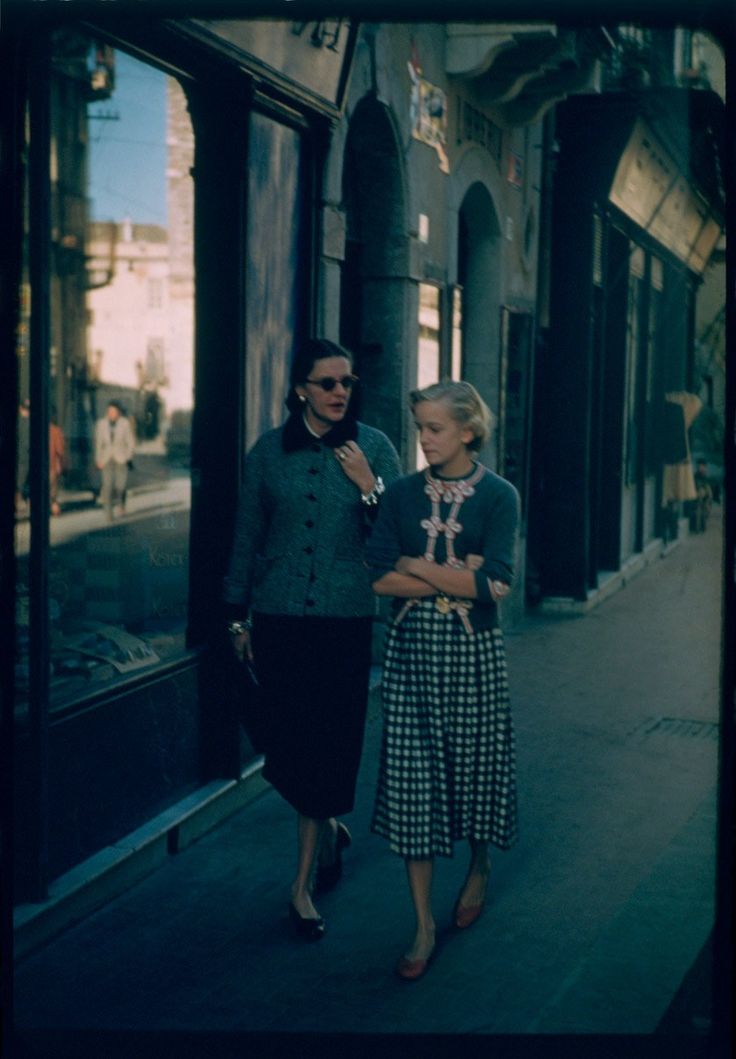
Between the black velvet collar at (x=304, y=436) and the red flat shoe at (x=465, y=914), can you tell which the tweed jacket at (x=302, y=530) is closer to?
the black velvet collar at (x=304, y=436)

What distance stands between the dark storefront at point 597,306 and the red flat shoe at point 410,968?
346 inches

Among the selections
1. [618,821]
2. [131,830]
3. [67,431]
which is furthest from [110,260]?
[618,821]

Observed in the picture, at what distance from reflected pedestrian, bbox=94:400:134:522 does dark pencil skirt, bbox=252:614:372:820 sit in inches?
33.1

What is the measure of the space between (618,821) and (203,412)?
2.50 m

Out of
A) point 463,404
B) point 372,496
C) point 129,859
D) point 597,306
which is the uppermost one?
point 597,306

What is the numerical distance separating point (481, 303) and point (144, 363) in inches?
239

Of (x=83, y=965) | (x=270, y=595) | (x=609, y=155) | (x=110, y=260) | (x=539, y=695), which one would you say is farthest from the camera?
(x=609, y=155)

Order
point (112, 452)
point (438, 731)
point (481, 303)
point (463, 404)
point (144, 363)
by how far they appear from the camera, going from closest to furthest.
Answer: point (463, 404)
point (438, 731)
point (112, 452)
point (144, 363)
point (481, 303)

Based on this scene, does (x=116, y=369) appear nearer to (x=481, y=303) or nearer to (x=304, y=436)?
(x=304, y=436)

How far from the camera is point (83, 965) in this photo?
15.7ft

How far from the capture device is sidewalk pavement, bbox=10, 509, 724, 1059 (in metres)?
4.24

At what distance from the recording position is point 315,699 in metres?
5.25

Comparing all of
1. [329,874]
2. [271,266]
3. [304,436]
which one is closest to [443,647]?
[304,436]

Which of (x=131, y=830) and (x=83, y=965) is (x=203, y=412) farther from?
(x=83, y=965)
